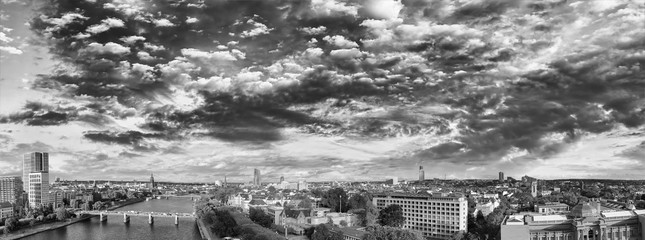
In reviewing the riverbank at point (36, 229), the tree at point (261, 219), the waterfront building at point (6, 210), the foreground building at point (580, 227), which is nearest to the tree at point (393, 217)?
the tree at point (261, 219)

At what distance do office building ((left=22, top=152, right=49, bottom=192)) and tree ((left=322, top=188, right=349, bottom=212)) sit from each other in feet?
135

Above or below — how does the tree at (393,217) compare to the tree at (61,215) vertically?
above

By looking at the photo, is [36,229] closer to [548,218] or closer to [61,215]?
[61,215]

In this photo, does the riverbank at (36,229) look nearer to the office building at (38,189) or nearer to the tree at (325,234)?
the office building at (38,189)

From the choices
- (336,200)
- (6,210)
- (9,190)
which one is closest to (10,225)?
(6,210)

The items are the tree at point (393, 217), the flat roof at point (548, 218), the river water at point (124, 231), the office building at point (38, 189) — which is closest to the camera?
the flat roof at point (548, 218)

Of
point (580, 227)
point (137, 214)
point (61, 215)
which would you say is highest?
point (580, 227)

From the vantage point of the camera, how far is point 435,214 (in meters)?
36.6

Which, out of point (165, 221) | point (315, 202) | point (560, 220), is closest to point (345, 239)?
point (560, 220)

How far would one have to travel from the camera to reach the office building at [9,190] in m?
64.4

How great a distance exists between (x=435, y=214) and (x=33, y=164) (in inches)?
2272

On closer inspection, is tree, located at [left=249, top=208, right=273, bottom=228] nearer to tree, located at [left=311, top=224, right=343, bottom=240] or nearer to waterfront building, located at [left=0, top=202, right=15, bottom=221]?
tree, located at [left=311, top=224, right=343, bottom=240]

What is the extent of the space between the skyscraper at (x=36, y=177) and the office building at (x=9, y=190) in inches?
61.3

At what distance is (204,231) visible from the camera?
134 ft
